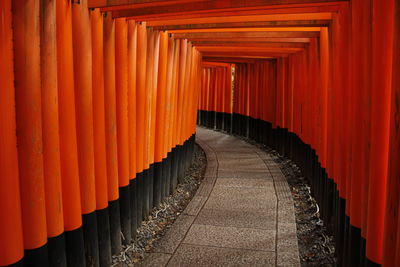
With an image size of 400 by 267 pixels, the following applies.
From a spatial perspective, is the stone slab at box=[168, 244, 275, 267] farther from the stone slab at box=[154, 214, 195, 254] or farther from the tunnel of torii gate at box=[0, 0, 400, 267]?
the tunnel of torii gate at box=[0, 0, 400, 267]

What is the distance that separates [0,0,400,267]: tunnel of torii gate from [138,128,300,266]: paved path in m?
0.56

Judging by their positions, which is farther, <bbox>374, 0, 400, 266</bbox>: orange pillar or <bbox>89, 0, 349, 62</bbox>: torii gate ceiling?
<bbox>89, 0, 349, 62</bbox>: torii gate ceiling

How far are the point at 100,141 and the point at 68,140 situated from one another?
0.79 m

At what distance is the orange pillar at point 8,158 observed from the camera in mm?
2905

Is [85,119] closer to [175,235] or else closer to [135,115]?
[135,115]

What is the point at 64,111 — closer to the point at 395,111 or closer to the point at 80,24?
the point at 80,24

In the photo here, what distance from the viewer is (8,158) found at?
297cm

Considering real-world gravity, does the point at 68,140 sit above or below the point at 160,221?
above

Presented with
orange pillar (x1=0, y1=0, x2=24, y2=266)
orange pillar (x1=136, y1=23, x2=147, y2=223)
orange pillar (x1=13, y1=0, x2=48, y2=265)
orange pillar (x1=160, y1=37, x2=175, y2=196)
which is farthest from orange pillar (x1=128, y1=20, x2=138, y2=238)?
orange pillar (x1=0, y1=0, x2=24, y2=266)

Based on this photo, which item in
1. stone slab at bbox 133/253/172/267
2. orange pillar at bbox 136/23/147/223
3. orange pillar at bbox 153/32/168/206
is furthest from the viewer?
orange pillar at bbox 153/32/168/206

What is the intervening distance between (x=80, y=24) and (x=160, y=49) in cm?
316

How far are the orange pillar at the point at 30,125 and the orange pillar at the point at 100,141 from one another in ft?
4.29

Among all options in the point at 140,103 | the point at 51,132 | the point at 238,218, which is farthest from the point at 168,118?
the point at 51,132

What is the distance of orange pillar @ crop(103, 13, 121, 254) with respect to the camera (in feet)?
15.8
